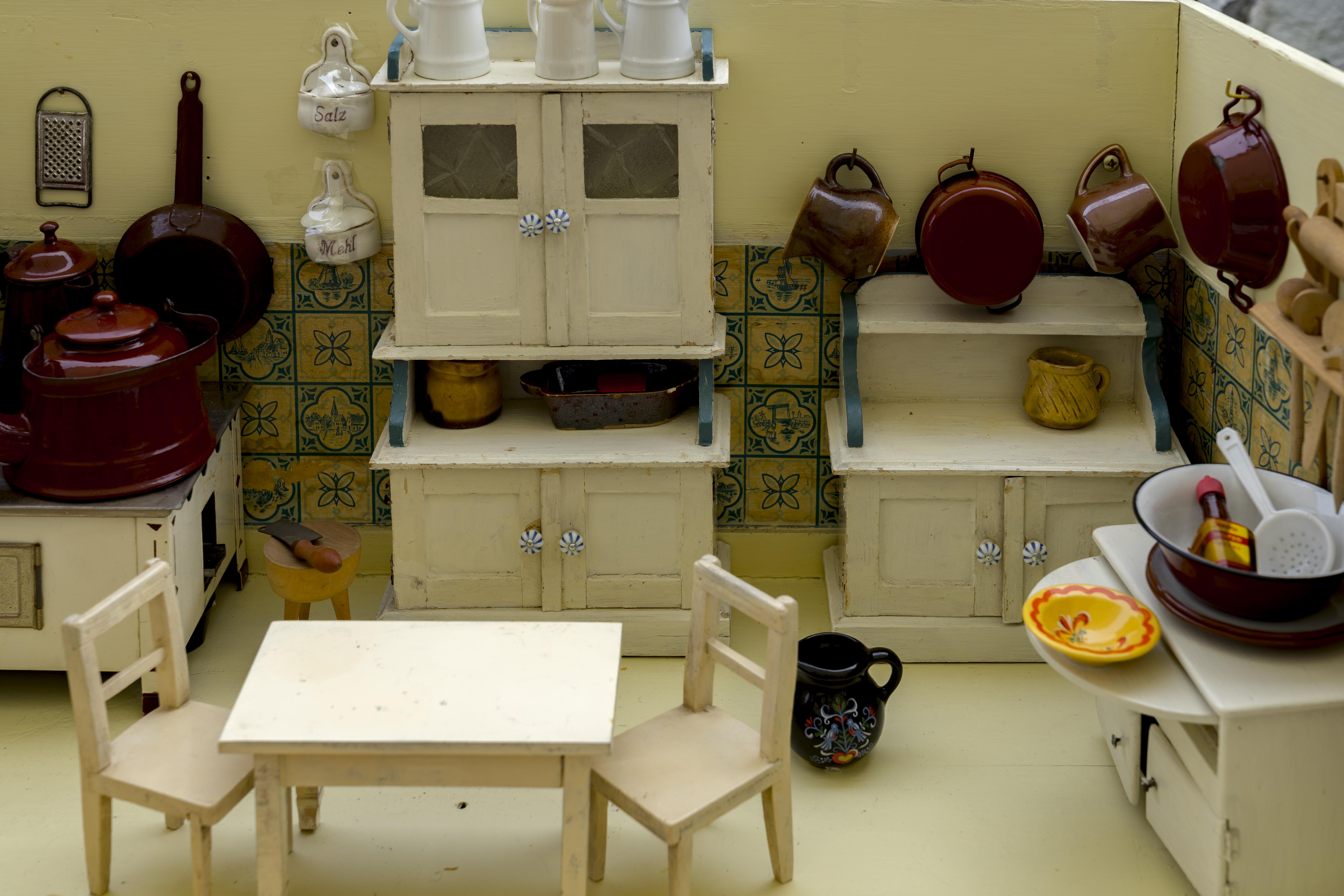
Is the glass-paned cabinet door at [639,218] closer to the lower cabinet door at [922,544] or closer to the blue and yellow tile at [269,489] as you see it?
the lower cabinet door at [922,544]

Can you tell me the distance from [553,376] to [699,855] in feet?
4.91

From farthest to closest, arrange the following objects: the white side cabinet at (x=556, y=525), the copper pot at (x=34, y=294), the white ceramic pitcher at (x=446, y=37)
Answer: the white side cabinet at (x=556, y=525) → the copper pot at (x=34, y=294) → the white ceramic pitcher at (x=446, y=37)

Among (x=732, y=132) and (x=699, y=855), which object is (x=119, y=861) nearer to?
(x=699, y=855)

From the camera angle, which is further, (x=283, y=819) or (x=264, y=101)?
(x=264, y=101)

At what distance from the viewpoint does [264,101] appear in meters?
4.06

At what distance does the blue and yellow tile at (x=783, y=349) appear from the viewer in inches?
166

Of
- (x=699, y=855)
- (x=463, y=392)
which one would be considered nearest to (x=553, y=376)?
(x=463, y=392)

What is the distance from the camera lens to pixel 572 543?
395 cm

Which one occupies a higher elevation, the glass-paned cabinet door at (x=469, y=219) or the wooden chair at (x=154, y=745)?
the glass-paned cabinet door at (x=469, y=219)

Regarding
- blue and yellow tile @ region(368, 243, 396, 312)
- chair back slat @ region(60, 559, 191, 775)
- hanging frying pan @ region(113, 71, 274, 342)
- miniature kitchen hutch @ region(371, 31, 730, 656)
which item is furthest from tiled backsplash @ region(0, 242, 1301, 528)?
chair back slat @ region(60, 559, 191, 775)

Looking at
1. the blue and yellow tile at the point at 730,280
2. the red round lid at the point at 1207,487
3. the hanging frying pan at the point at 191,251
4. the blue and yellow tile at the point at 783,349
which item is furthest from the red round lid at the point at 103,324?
the red round lid at the point at 1207,487

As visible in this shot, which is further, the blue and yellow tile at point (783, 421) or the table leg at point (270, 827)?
the blue and yellow tile at point (783, 421)

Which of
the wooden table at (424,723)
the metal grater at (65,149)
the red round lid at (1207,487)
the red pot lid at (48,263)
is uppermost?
the metal grater at (65,149)

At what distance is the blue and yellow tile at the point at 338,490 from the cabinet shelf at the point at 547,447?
0.33 metres
